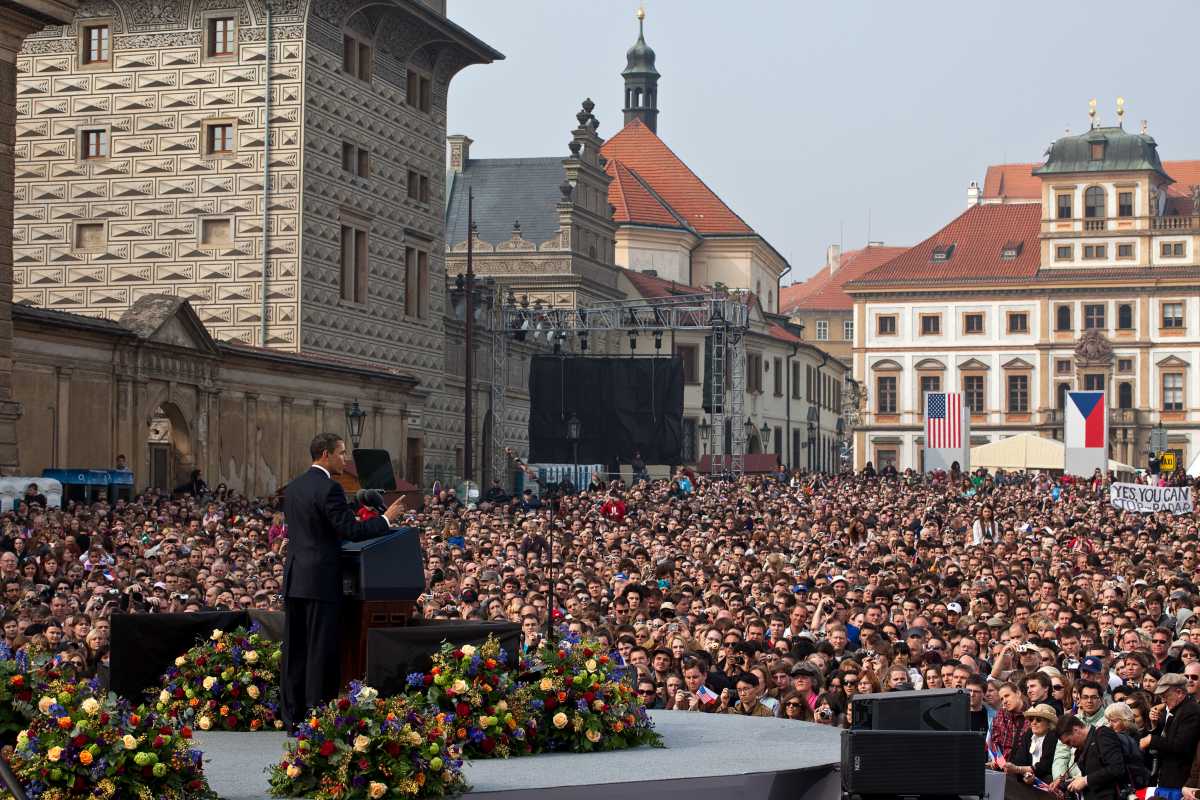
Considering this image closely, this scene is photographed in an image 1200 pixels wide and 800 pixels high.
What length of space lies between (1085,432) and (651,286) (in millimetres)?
40608

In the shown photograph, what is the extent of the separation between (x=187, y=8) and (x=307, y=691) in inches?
1384

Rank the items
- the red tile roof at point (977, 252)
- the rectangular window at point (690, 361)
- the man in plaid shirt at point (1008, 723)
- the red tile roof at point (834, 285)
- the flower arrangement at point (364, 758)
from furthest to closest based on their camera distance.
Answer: the red tile roof at point (834, 285) → the red tile roof at point (977, 252) → the rectangular window at point (690, 361) → the man in plaid shirt at point (1008, 723) → the flower arrangement at point (364, 758)

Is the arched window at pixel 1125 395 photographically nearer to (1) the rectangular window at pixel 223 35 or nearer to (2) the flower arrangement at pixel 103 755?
(1) the rectangular window at pixel 223 35

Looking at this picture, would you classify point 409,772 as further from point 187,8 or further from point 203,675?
point 187,8

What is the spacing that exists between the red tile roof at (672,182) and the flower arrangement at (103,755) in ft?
252

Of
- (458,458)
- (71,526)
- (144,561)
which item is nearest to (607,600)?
(144,561)

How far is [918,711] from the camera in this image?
7965 mm

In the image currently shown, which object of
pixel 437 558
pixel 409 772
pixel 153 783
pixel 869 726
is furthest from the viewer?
pixel 437 558

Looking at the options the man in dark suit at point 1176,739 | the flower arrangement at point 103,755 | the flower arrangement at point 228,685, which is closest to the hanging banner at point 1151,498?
the man in dark suit at point 1176,739

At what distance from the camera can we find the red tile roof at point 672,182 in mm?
84875

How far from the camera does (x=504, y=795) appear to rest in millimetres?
7238

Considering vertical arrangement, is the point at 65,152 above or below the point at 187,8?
below

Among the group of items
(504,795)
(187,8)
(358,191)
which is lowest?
(504,795)

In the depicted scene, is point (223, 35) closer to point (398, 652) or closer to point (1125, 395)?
point (398, 652)
